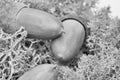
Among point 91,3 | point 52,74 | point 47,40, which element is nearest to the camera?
point 52,74

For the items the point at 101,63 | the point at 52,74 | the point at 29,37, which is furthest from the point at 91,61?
the point at 29,37

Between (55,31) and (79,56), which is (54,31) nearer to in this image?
(55,31)

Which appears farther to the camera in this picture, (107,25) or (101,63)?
(107,25)

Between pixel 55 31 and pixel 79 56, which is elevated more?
pixel 55 31

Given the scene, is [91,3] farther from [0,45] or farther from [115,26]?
[0,45]

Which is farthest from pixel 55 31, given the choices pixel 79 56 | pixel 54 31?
pixel 79 56

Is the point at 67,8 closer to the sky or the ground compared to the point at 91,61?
closer to the sky

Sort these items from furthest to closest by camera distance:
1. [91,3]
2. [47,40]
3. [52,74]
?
[91,3] < [47,40] < [52,74]

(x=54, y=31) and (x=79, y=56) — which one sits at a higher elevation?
(x=54, y=31)
